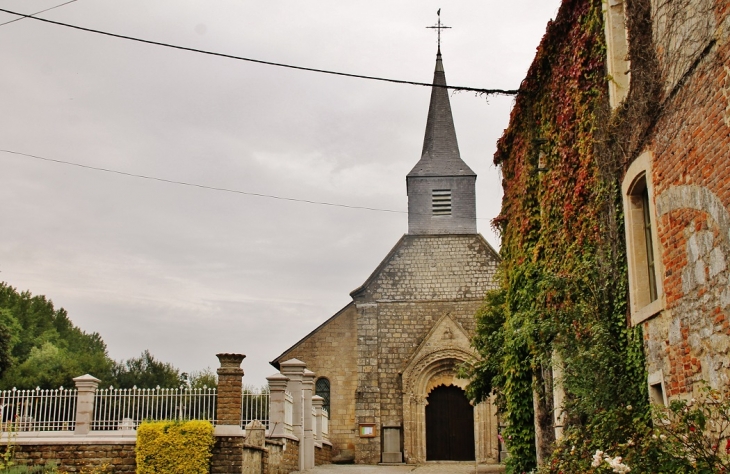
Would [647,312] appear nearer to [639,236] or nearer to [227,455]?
[639,236]

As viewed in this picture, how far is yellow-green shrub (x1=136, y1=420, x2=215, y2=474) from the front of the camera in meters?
14.1

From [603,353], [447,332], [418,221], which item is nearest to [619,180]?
[603,353]

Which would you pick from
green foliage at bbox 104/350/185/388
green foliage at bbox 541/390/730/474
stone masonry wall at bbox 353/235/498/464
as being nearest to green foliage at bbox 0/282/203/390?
green foliage at bbox 104/350/185/388

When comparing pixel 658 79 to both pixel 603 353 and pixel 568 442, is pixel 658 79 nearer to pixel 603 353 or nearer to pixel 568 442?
pixel 603 353

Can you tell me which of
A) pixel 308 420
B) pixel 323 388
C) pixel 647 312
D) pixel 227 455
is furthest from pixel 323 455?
pixel 647 312

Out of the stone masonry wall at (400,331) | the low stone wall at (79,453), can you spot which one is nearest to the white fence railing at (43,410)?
the low stone wall at (79,453)

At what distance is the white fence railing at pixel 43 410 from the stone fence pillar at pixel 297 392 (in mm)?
4537

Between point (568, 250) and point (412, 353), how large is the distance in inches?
638

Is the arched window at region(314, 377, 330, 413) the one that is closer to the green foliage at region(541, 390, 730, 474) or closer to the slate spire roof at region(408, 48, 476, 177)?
the slate spire roof at region(408, 48, 476, 177)

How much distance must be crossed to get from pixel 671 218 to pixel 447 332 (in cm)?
1853

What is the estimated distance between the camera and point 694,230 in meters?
7.59

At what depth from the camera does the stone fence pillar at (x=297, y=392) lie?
57.5ft

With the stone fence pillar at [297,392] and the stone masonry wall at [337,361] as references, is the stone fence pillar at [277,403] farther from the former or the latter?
the stone masonry wall at [337,361]

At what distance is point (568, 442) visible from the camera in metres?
9.34
